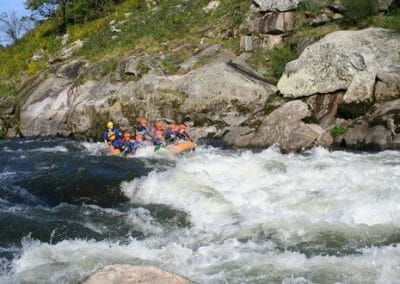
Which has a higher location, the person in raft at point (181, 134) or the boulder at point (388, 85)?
the boulder at point (388, 85)

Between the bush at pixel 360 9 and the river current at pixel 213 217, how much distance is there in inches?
328

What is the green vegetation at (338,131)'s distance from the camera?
16.1 m

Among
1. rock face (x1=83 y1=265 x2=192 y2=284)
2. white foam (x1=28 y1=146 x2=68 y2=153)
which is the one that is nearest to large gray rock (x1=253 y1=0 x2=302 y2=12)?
white foam (x1=28 y1=146 x2=68 y2=153)

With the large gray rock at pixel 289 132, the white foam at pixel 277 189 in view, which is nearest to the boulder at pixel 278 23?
the large gray rock at pixel 289 132

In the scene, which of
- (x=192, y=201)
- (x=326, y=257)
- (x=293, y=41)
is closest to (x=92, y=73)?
(x=293, y=41)

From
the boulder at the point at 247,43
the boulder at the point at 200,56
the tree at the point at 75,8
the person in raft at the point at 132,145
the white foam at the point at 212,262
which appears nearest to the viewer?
the white foam at the point at 212,262

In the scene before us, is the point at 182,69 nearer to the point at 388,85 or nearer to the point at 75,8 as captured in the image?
the point at 388,85

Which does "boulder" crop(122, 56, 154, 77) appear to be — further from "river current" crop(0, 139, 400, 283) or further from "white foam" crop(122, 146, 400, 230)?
"white foam" crop(122, 146, 400, 230)

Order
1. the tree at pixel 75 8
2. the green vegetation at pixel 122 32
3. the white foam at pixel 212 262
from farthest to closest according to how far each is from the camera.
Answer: the tree at pixel 75 8
the green vegetation at pixel 122 32
the white foam at pixel 212 262

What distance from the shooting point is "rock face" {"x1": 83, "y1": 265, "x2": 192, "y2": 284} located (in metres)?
5.49

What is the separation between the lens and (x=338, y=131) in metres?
16.2

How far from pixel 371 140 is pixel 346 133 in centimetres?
100

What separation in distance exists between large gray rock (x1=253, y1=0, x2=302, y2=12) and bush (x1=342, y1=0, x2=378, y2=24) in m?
2.77

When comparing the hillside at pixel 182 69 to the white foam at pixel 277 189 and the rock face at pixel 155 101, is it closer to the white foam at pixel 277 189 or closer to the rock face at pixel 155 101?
the rock face at pixel 155 101
